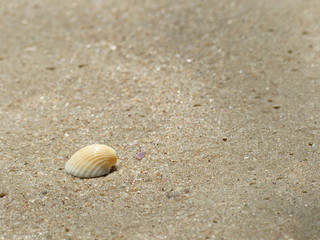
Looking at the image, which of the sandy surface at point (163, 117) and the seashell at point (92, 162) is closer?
the sandy surface at point (163, 117)

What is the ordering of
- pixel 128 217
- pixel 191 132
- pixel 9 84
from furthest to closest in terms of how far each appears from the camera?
pixel 9 84, pixel 191 132, pixel 128 217

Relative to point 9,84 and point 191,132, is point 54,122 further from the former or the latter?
point 191,132

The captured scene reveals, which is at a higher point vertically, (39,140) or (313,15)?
(313,15)

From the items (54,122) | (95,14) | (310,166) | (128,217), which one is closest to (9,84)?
(54,122)

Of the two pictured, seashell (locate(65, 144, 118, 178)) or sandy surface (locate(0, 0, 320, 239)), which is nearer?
sandy surface (locate(0, 0, 320, 239))
